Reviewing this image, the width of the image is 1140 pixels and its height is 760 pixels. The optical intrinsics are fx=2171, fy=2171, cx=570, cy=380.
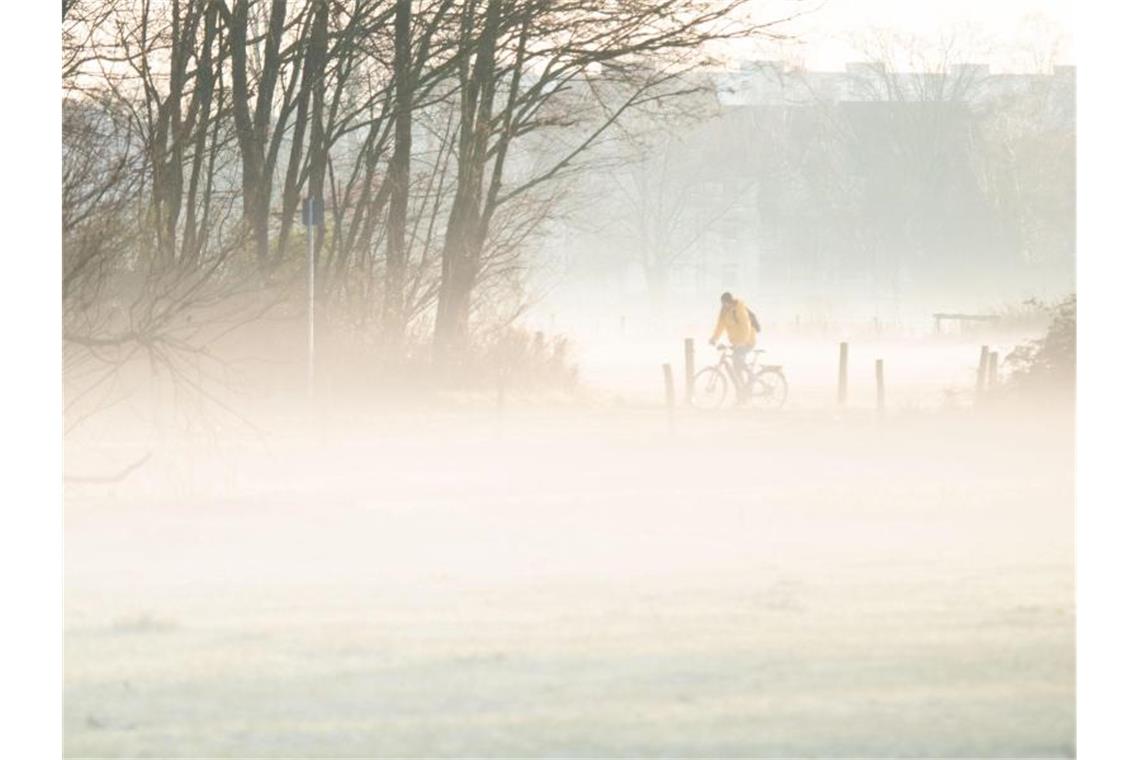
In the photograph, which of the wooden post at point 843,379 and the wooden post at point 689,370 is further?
the wooden post at point 689,370

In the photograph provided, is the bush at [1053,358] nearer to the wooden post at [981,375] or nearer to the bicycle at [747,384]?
the wooden post at [981,375]

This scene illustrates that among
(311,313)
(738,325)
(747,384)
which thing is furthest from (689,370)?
(311,313)

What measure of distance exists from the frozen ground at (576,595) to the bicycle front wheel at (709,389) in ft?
4.84

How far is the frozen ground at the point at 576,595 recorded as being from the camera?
6742mm

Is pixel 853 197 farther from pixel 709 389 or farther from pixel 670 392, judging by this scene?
pixel 670 392

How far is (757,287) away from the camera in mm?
28453

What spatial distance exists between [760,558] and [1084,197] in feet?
8.97

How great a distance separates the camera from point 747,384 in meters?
17.6

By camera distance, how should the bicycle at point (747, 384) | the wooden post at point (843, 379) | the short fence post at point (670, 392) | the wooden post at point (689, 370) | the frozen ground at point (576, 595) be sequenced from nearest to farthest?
the frozen ground at point (576, 595), the short fence post at point (670, 392), the bicycle at point (747, 384), the wooden post at point (843, 379), the wooden post at point (689, 370)

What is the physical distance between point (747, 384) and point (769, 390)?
0.21 m

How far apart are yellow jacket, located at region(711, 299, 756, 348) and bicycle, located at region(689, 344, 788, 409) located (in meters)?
0.26

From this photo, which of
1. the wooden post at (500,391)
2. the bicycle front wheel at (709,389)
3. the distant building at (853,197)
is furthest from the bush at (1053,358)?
the wooden post at (500,391)

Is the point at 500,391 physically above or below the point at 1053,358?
below

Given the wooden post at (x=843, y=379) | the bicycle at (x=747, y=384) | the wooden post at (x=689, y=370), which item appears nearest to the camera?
the bicycle at (x=747, y=384)
